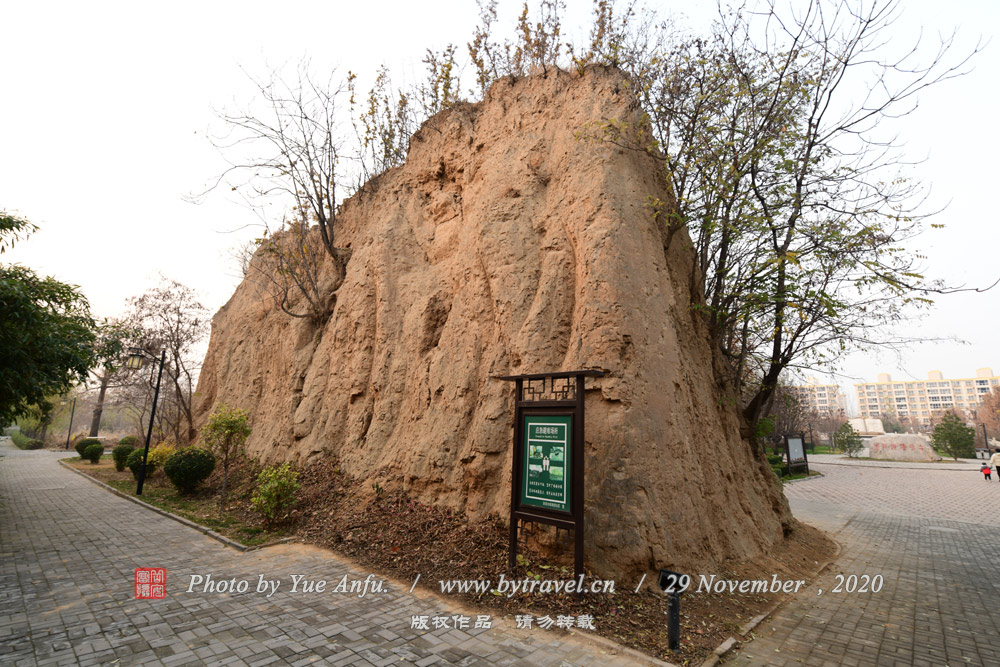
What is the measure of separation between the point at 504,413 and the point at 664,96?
720 cm

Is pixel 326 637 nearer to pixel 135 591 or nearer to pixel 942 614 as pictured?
pixel 135 591

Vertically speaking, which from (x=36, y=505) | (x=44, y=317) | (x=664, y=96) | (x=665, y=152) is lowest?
(x=36, y=505)

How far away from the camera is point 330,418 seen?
12281mm

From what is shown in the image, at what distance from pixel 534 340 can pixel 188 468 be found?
1138cm

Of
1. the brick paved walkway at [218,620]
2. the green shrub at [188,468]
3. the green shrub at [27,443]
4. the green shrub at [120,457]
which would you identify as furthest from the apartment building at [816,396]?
the green shrub at [27,443]

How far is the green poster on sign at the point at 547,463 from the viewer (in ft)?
20.1

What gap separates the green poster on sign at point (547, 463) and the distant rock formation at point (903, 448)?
151 feet

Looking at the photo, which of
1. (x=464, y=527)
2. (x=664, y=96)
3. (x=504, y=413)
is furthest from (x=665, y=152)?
(x=464, y=527)

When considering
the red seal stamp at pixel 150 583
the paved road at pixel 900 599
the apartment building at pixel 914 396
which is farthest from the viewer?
the apartment building at pixel 914 396

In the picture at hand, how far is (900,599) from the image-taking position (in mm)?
6664

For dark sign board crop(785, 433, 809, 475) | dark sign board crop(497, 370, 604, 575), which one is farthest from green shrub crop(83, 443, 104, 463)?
dark sign board crop(785, 433, 809, 475)

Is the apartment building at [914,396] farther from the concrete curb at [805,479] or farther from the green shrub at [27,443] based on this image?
the green shrub at [27,443]

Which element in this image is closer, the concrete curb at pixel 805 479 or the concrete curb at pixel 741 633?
the concrete curb at pixel 741 633

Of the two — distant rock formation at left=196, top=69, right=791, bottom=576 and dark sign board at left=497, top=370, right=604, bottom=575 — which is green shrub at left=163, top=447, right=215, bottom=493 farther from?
dark sign board at left=497, top=370, right=604, bottom=575
